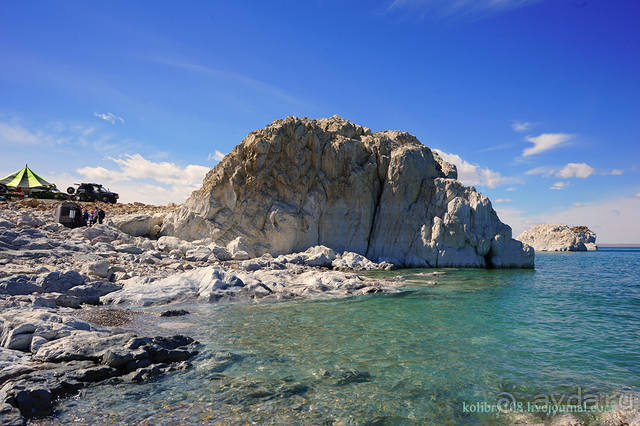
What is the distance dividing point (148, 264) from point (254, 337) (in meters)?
15.6

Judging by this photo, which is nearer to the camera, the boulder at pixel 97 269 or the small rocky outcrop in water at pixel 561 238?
the boulder at pixel 97 269

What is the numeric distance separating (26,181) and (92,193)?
Answer: 30.8ft

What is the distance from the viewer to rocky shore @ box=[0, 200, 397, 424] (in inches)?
278

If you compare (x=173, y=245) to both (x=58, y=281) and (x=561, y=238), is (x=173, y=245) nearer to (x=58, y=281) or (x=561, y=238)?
(x=58, y=281)

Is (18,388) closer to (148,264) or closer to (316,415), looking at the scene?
(316,415)

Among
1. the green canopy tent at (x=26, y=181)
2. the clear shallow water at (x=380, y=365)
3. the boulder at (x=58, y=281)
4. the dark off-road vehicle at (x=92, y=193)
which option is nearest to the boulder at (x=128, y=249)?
the boulder at (x=58, y=281)

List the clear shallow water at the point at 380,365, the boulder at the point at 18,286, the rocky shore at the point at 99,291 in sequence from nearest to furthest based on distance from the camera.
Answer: the clear shallow water at the point at 380,365, the rocky shore at the point at 99,291, the boulder at the point at 18,286

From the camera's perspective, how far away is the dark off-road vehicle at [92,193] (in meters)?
43.8

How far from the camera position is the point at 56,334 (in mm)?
8445

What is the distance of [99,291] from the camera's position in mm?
15719

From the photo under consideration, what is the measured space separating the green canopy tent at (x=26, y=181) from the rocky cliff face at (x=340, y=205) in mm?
23122

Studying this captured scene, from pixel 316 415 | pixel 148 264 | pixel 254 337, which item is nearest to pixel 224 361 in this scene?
pixel 254 337

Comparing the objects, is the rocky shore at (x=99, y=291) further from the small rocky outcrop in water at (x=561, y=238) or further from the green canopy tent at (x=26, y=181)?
the small rocky outcrop in water at (x=561, y=238)

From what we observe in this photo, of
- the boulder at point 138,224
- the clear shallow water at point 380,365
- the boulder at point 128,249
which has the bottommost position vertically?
the clear shallow water at point 380,365
